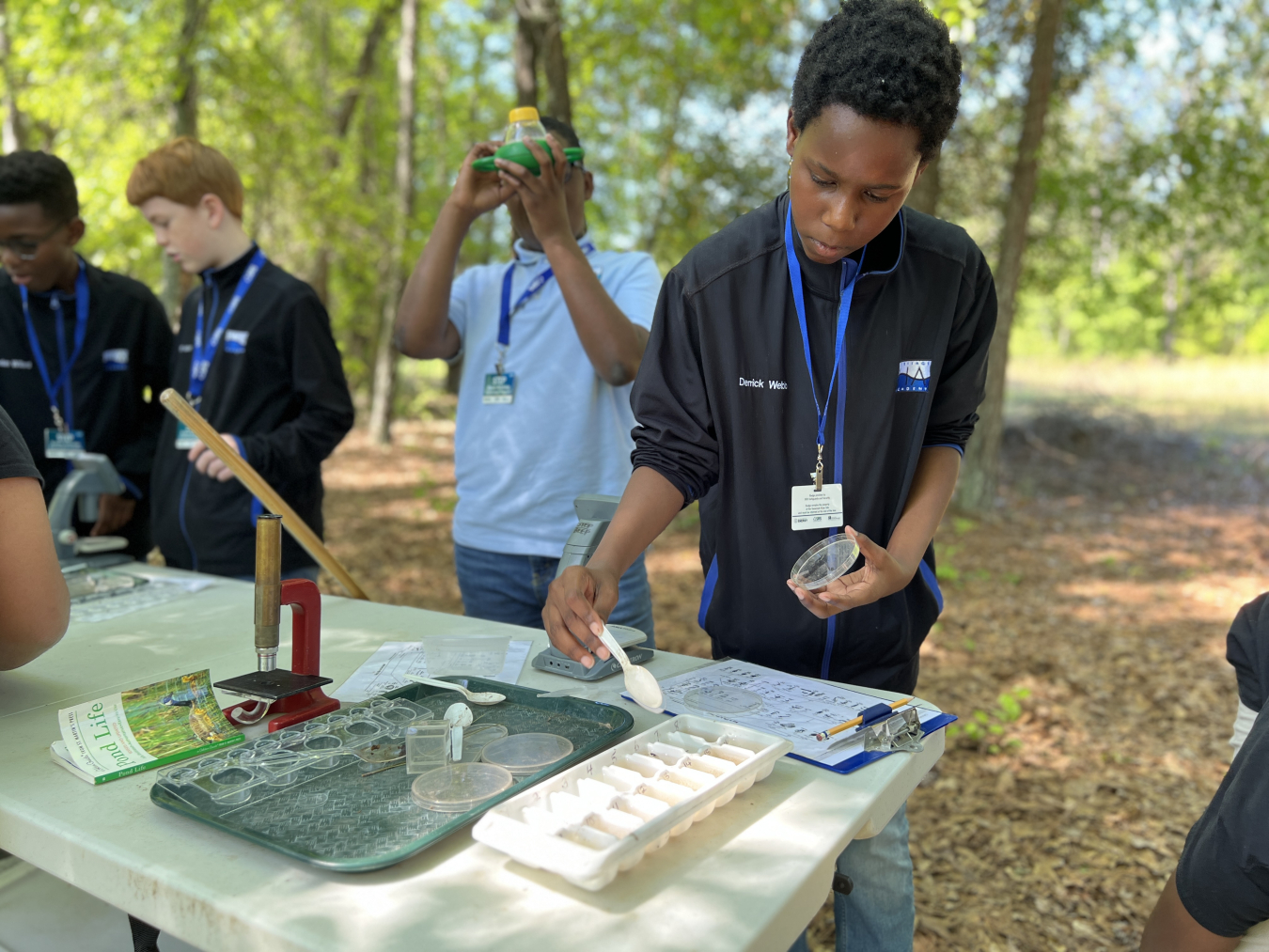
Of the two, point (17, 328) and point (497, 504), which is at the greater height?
point (17, 328)

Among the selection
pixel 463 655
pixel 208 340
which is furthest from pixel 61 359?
pixel 463 655

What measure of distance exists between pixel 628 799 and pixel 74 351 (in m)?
2.71

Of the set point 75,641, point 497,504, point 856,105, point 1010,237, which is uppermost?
point 1010,237

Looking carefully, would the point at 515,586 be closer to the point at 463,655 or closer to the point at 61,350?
the point at 463,655

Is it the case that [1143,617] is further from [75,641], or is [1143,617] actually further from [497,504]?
[75,641]

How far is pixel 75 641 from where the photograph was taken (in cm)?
201

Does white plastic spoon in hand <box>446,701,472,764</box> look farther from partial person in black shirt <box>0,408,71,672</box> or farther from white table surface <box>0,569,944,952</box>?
partial person in black shirt <box>0,408,71,672</box>

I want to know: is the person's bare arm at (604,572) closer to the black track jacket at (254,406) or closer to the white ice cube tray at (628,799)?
the white ice cube tray at (628,799)

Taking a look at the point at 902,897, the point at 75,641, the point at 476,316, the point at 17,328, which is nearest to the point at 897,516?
the point at 902,897

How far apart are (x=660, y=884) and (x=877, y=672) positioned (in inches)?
35.9

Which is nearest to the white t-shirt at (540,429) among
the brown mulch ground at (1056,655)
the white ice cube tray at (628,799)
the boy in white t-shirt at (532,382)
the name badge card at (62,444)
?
the boy in white t-shirt at (532,382)

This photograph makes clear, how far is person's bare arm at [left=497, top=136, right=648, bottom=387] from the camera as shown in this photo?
224 centimetres

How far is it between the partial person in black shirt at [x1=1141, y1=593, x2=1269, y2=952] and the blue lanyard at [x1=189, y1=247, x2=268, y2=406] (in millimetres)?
2629

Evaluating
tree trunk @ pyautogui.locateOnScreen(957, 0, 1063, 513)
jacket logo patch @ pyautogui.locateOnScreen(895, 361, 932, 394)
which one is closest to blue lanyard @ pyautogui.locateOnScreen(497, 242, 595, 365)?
jacket logo patch @ pyautogui.locateOnScreen(895, 361, 932, 394)
